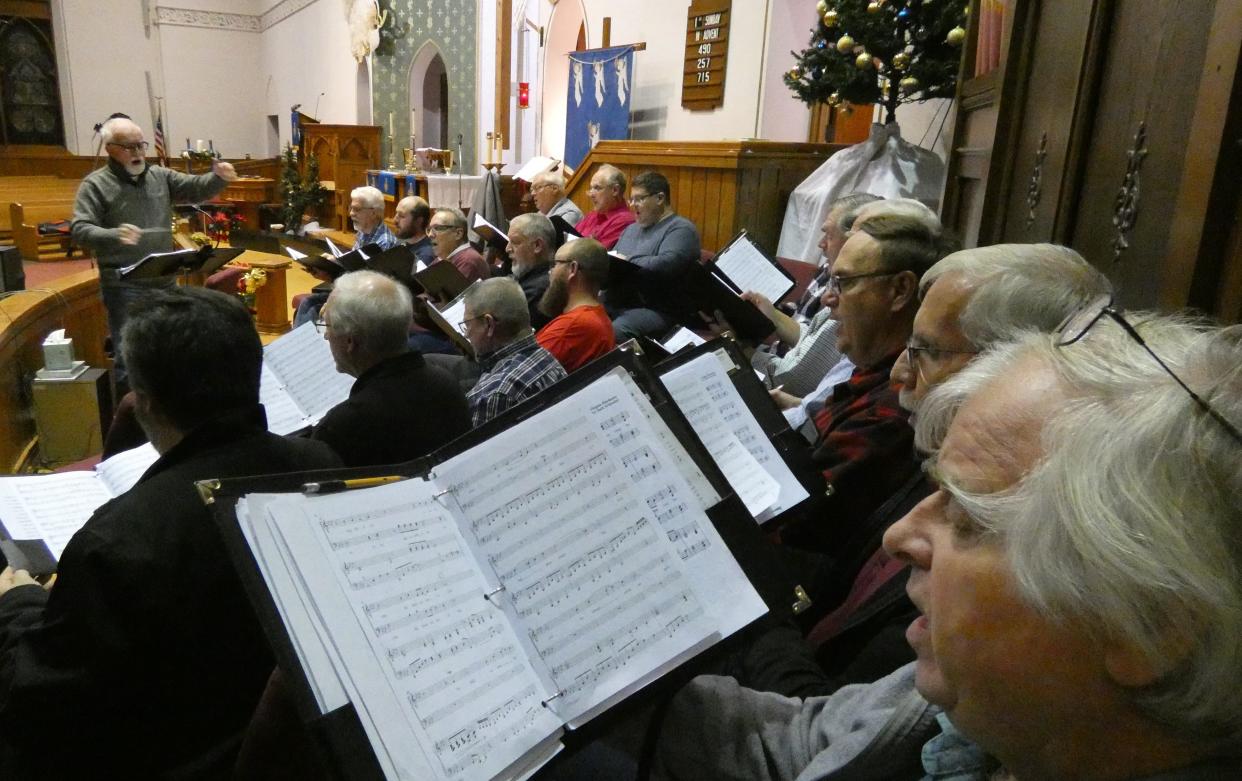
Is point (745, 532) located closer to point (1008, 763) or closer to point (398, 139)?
point (1008, 763)

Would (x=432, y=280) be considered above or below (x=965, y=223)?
below

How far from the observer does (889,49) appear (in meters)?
3.97

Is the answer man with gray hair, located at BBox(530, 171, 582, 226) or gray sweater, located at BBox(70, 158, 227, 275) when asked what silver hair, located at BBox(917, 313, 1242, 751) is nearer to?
gray sweater, located at BBox(70, 158, 227, 275)

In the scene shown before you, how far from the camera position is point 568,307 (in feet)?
10.8

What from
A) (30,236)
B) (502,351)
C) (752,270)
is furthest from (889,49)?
(30,236)

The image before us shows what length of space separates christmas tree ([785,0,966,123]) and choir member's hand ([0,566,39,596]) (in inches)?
151

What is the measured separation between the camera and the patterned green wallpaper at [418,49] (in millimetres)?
10797

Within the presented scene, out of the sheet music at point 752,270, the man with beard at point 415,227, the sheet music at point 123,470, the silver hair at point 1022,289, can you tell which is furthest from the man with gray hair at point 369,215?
the silver hair at point 1022,289

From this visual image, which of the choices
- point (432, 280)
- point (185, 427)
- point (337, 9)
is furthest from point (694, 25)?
point (337, 9)

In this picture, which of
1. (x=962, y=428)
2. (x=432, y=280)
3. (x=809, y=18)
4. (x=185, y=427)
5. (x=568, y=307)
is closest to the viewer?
(x=962, y=428)

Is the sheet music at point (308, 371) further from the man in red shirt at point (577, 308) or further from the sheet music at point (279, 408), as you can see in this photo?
the man in red shirt at point (577, 308)

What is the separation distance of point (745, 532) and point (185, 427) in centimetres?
109

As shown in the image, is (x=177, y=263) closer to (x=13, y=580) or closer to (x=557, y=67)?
(x=13, y=580)

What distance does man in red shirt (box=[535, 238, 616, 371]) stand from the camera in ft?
9.96
